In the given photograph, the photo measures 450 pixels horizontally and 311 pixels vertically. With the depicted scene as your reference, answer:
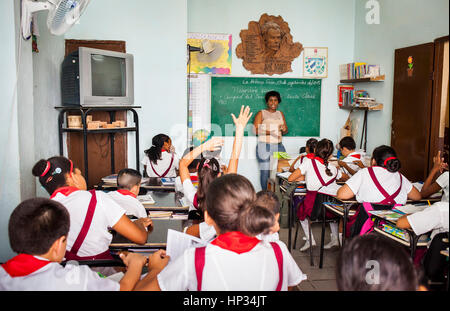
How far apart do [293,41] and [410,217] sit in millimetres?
4096

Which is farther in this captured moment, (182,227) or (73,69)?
(73,69)

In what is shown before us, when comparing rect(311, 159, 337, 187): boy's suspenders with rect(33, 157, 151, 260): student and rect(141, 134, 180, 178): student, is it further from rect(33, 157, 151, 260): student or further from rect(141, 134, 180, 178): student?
rect(33, 157, 151, 260): student

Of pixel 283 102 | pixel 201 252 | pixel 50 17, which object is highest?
pixel 50 17

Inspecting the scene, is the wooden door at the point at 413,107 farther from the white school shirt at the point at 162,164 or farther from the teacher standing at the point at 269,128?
the white school shirt at the point at 162,164

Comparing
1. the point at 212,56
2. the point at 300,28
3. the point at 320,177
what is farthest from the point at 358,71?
the point at 320,177

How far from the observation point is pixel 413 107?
4.48 meters

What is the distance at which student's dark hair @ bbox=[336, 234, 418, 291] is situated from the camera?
1.02m

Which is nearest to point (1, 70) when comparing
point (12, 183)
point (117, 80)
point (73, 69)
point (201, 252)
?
point (12, 183)

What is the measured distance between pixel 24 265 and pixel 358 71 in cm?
501

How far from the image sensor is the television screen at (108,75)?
12.6 ft

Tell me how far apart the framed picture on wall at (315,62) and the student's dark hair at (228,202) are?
189 inches

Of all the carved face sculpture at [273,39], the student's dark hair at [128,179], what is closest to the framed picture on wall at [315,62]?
the carved face sculpture at [273,39]

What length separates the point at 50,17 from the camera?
2.49 meters
